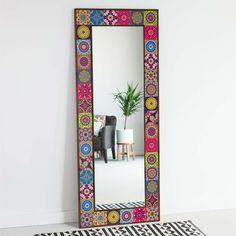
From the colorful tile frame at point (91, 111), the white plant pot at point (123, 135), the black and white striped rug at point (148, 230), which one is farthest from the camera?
the white plant pot at point (123, 135)

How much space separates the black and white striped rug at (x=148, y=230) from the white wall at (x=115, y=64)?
0.83 metres

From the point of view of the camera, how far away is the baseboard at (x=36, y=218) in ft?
13.8

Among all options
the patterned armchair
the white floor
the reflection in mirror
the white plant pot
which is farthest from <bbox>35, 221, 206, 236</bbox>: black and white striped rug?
the white plant pot

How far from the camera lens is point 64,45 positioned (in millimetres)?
4164

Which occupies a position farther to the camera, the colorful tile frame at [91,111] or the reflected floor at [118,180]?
the reflected floor at [118,180]

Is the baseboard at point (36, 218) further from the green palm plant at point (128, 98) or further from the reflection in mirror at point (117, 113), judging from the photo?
the green palm plant at point (128, 98)

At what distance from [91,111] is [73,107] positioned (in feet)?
0.52

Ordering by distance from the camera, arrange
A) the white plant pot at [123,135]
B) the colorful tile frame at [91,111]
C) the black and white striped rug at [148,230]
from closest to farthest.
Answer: the black and white striped rug at [148,230] → the colorful tile frame at [91,111] → the white plant pot at [123,135]
